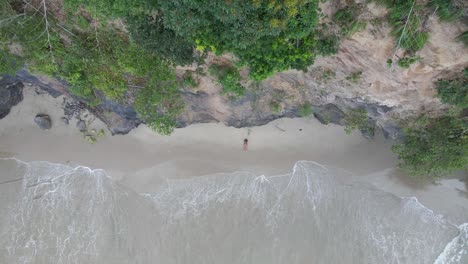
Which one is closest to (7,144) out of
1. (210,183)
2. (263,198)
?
(210,183)

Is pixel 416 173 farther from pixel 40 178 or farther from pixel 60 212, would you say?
pixel 40 178

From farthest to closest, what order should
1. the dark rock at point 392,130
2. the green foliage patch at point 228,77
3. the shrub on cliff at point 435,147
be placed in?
the dark rock at point 392,130, the green foliage patch at point 228,77, the shrub on cliff at point 435,147

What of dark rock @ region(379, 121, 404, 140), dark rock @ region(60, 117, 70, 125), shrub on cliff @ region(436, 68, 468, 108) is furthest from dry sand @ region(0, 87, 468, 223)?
shrub on cliff @ region(436, 68, 468, 108)

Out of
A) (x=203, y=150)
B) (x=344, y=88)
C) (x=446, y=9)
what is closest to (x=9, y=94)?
(x=203, y=150)

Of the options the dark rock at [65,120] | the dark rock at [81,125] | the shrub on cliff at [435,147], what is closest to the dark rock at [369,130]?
the shrub on cliff at [435,147]

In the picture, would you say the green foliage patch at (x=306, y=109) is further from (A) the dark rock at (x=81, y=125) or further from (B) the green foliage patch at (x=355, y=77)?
(A) the dark rock at (x=81, y=125)

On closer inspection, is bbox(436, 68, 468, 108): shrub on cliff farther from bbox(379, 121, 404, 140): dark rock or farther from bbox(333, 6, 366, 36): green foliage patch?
bbox(333, 6, 366, 36): green foliage patch
